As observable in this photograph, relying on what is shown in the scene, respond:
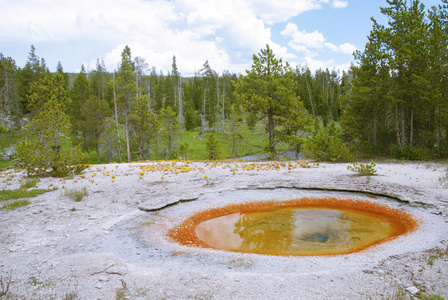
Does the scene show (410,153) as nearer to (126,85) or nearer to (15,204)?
(15,204)

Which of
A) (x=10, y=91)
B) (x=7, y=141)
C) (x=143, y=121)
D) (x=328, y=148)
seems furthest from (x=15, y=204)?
(x=10, y=91)

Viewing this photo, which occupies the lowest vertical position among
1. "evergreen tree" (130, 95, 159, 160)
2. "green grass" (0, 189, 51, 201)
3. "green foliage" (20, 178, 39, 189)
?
"green grass" (0, 189, 51, 201)

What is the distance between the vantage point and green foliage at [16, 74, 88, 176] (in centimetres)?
1238

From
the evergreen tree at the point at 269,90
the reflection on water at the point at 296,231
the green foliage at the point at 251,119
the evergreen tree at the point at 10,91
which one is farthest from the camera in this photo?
the evergreen tree at the point at 10,91

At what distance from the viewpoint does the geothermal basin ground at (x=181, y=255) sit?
4152 mm

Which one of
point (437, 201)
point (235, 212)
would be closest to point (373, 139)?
point (437, 201)

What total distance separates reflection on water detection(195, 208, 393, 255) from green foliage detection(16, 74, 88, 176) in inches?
353

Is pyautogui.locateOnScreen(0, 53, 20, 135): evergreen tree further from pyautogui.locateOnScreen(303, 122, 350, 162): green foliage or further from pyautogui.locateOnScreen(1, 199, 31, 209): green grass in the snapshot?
pyautogui.locateOnScreen(303, 122, 350, 162): green foliage

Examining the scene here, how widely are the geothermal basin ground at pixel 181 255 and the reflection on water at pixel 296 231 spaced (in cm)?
69

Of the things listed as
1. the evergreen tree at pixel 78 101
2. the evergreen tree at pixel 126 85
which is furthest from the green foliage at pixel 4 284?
the evergreen tree at pixel 78 101

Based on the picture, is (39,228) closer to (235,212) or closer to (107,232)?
(107,232)

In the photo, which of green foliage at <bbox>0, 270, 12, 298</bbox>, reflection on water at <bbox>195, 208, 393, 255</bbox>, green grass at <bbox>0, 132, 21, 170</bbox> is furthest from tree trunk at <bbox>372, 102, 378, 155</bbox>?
green grass at <bbox>0, 132, 21, 170</bbox>

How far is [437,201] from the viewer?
843cm

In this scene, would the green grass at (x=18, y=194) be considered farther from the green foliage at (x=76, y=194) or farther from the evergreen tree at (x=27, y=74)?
the evergreen tree at (x=27, y=74)
